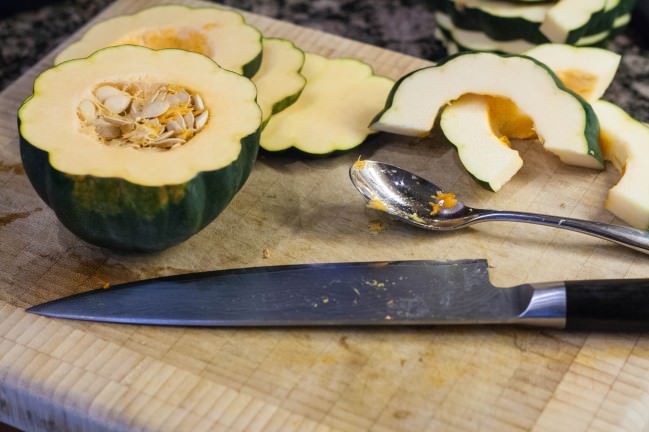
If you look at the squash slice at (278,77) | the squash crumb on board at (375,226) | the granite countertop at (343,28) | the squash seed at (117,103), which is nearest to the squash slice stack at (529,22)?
the granite countertop at (343,28)

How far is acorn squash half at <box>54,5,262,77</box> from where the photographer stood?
76.0 inches

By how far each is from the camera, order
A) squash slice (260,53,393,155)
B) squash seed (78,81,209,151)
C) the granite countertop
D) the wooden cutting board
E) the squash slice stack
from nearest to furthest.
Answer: the wooden cutting board → squash seed (78,81,209,151) → squash slice (260,53,393,155) → the squash slice stack → the granite countertop

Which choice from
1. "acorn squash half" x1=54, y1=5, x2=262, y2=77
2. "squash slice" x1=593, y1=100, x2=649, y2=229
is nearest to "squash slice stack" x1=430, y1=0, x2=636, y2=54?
"squash slice" x1=593, y1=100, x2=649, y2=229

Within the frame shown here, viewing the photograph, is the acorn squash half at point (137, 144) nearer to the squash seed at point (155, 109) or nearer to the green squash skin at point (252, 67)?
the squash seed at point (155, 109)

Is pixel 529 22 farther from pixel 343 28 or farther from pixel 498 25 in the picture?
pixel 343 28

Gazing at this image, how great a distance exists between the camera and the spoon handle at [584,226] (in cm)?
165

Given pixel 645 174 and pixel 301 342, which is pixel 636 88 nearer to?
pixel 645 174

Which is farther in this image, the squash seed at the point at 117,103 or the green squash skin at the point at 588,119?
the green squash skin at the point at 588,119

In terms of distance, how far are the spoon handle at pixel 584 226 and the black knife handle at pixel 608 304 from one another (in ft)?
0.56

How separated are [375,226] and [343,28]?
1.18m

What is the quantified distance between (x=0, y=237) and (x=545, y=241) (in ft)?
3.46

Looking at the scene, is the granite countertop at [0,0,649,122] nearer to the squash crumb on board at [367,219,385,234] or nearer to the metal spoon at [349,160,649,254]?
the metal spoon at [349,160,649,254]

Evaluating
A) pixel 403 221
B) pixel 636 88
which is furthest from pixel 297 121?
pixel 636 88

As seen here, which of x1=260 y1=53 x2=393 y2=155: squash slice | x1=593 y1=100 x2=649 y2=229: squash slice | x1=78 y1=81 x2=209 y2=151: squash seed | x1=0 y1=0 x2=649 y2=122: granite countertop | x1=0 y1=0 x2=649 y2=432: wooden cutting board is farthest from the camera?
x1=0 y1=0 x2=649 y2=122: granite countertop
